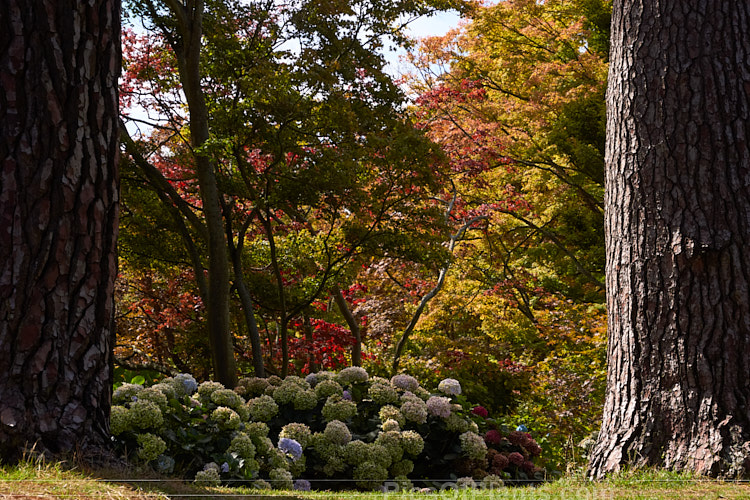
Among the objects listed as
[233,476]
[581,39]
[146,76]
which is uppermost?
[581,39]

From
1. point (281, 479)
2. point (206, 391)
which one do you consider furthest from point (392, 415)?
point (206, 391)

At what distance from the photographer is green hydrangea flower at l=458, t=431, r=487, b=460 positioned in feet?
17.3

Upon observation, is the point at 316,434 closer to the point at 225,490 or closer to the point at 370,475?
the point at 370,475

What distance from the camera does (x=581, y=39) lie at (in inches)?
472

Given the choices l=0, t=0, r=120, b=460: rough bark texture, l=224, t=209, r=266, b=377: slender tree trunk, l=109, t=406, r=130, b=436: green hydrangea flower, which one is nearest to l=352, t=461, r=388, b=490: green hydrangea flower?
l=109, t=406, r=130, b=436: green hydrangea flower

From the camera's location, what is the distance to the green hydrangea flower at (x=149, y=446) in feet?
12.1

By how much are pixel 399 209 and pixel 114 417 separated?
471 cm

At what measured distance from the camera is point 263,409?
5.21 meters

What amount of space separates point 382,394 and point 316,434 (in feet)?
2.59

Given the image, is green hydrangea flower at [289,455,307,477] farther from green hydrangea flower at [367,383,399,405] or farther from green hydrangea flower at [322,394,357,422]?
green hydrangea flower at [367,383,399,405]

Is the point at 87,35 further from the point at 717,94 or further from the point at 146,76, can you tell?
the point at 146,76

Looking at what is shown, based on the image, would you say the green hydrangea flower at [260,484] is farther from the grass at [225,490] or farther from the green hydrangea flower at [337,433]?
the green hydrangea flower at [337,433]

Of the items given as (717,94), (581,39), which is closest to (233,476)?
(717,94)

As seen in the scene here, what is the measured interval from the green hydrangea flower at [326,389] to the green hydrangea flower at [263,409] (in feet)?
1.22
